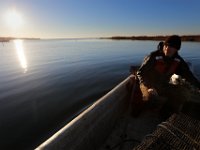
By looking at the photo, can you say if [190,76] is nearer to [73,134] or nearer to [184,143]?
[184,143]

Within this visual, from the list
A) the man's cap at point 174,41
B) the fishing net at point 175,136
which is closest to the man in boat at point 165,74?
the man's cap at point 174,41

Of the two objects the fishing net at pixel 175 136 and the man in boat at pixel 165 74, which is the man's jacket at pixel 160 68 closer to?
the man in boat at pixel 165 74

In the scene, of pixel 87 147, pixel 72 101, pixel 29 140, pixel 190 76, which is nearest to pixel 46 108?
pixel 72 101

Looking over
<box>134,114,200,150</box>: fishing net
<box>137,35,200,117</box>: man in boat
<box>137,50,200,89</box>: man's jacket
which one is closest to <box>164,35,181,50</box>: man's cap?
<box>137,35,200,117</box>: man in boat

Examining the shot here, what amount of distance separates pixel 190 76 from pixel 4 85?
9.80 meters

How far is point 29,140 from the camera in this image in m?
5.57

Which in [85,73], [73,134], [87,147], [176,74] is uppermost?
[176,74]

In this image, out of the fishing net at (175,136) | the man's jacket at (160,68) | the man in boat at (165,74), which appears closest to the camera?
the fishing net at (175,136)

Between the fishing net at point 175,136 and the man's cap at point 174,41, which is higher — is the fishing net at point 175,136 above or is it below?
below

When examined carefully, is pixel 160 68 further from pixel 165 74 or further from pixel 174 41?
pixel 174 41

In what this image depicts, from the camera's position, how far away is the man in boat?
465 cm

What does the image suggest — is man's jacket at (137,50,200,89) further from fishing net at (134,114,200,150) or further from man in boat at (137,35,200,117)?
fishing net at (134,114,200,150)

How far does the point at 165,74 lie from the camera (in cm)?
513

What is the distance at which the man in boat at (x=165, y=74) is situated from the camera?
15.3 feet
